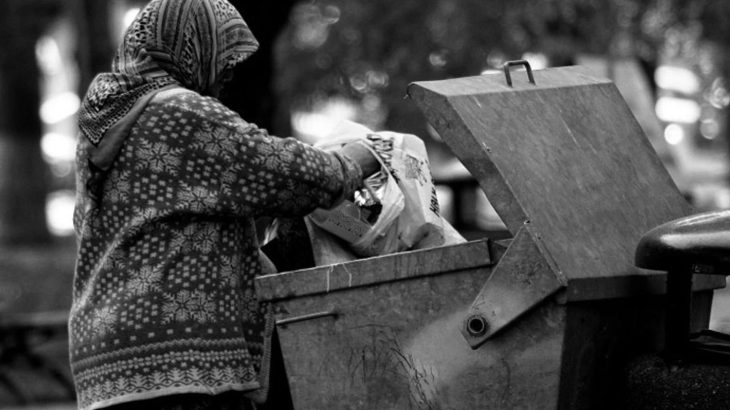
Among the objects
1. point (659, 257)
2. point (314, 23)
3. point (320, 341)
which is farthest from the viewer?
point (314, 23)

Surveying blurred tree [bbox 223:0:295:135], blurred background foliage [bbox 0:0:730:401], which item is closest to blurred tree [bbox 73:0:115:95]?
blurred background foliage [bbox 0:0:730:401]

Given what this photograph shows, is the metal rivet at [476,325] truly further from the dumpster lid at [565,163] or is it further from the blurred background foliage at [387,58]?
the blurred background foliage at [387,58]

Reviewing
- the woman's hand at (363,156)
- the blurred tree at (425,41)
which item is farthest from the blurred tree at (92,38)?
the woman's hand at (363,156)

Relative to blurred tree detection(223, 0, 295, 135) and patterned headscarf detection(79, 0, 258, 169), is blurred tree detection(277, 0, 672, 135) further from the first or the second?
patterned headscarf detection(79, 0, 258, 169)

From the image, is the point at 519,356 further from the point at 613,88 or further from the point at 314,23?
the point at 314,23

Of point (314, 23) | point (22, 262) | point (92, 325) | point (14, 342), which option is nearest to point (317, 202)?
point (92, 325)

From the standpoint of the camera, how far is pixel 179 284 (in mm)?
3275

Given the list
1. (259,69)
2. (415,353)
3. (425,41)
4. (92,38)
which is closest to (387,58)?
(425,41)

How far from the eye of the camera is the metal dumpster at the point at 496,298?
10.1 feet

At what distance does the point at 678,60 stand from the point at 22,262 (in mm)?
7061

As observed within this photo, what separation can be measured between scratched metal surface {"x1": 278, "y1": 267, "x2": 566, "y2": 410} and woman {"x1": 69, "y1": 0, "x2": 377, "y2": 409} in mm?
181

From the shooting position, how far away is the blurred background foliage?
12.1 metres

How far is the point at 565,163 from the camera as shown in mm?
3434

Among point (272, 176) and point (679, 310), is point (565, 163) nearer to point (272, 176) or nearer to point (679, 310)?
point (679, 310)
